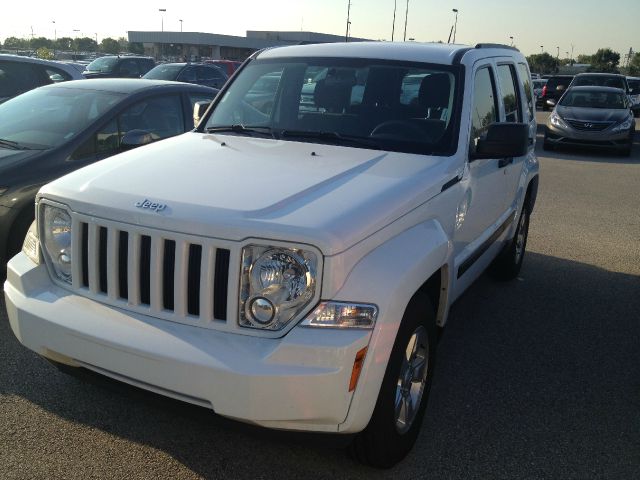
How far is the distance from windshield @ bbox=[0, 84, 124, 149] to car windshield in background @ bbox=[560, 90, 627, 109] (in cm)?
1304

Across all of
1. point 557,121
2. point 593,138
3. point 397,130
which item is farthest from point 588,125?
point 397,130

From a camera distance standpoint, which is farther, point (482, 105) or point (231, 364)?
point (482, 105)

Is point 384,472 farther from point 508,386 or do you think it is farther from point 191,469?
point 508,386

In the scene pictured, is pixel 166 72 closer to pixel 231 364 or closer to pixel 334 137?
pixel 334 137

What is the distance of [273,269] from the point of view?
8.24 ft

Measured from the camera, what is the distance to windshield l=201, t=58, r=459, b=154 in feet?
12.6

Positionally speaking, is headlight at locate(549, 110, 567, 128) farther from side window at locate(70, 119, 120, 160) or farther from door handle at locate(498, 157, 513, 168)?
side window at locate(70, 119, 120, 160)

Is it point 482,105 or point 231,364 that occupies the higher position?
point 482,105

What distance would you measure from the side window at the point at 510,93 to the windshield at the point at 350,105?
0.96 m

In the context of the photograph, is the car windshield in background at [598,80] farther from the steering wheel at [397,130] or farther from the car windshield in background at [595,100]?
the steering wheel at [397,130]

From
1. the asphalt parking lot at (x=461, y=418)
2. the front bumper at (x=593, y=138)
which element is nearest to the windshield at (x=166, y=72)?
the front bumper at (x=593, y=138)

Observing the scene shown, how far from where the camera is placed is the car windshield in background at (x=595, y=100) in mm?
15750

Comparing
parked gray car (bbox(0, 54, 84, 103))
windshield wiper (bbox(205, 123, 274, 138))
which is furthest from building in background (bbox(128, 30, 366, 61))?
windshield wiper (bbox(205, 123, 274, 138))

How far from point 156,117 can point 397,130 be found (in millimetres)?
3108
